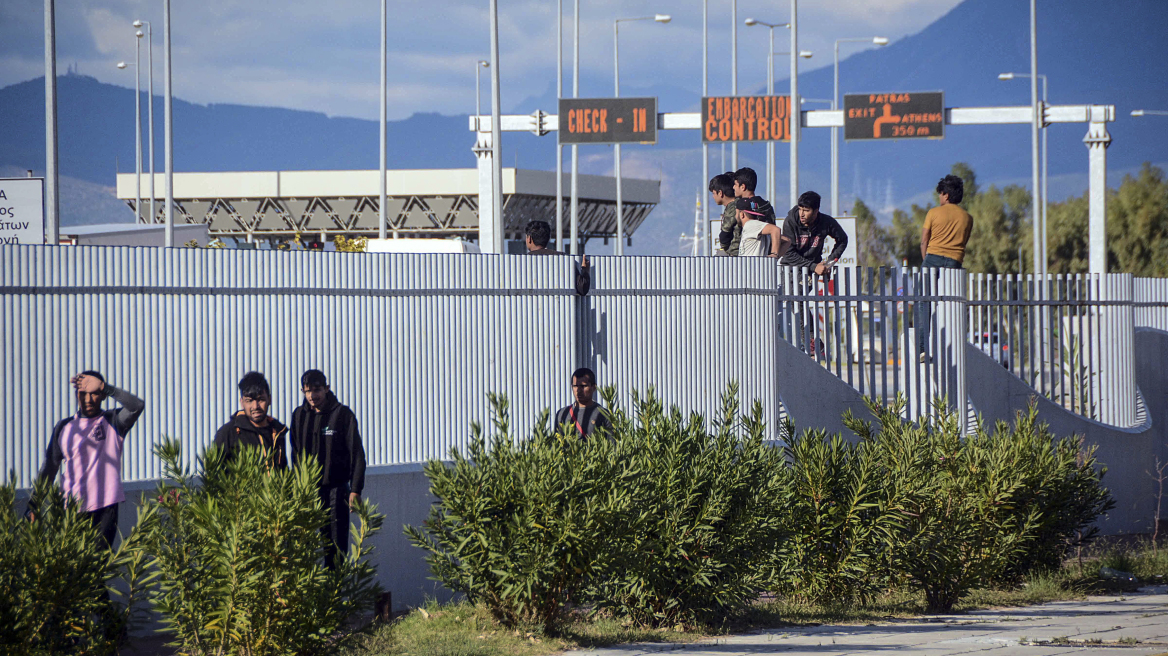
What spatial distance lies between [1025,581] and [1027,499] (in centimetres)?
80

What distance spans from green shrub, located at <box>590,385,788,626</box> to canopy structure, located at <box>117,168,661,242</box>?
56.5 m

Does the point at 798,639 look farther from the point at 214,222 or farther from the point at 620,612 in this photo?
the point at 214,222

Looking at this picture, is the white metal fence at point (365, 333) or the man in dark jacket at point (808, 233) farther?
the man in dark jacket at point (808, 233)

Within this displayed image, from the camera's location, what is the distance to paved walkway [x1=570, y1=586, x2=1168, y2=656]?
679 cm

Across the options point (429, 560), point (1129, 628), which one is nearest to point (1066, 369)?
point (1129, 628)

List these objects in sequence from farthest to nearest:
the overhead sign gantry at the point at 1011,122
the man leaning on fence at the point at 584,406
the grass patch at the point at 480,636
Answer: the overhead sign gantry at the point at 1011,122, the man leaning on fence at the point at 584,406, the grass patch at the point at 480,636

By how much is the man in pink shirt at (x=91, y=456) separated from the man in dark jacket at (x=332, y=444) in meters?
1.11

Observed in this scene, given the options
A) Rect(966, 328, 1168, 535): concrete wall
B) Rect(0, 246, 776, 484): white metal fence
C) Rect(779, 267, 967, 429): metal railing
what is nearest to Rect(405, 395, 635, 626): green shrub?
Rect(0, 246, 776, 484): white metal fence

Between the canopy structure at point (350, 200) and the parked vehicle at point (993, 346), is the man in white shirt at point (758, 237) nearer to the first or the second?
the parked vehicle at point (993, 346)

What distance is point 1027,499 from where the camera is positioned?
9.16m

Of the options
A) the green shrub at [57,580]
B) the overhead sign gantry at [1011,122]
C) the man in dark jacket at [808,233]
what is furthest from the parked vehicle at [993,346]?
the green shrub at [57,580]

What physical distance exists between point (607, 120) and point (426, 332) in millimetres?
16856

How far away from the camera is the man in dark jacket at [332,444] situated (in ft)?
26.5

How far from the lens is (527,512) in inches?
251
